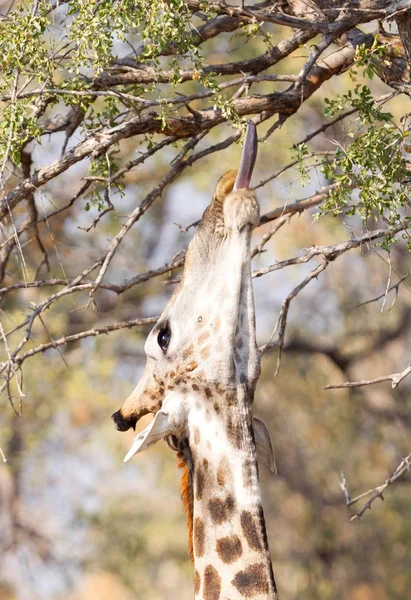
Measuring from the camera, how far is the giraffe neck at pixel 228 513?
3971mm

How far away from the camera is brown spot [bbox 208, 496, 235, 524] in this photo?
4.00 meters

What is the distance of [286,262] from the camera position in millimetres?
5762

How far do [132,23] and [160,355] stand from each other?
176 cm

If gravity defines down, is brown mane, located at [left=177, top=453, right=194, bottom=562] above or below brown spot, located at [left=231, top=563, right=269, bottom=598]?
above

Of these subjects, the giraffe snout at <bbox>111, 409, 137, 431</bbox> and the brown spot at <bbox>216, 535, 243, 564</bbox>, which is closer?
the brown spot at <bbox>216, 535, 243, 564</bbox>

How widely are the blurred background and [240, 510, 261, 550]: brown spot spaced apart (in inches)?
436

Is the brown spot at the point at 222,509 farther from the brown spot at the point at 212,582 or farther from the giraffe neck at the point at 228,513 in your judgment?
the brown spot at the point at 212,582

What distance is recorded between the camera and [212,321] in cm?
416

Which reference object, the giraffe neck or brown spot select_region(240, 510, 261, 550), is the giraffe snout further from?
brown spot select_region(240, 510, 261, 550)

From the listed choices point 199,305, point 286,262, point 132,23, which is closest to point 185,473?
point 199,305

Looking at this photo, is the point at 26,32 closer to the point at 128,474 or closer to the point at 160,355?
the point at 160,355

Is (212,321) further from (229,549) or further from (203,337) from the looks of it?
(229,549)

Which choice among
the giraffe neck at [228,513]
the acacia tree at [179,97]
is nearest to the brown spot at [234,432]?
the giraffe neck at [228,513]

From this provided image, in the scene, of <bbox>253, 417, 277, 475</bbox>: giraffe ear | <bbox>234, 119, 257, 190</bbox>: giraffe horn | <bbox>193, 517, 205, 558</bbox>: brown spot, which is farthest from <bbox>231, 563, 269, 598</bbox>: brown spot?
<bbox>234, 119, 257, 190</bbox>: giraffe horn
